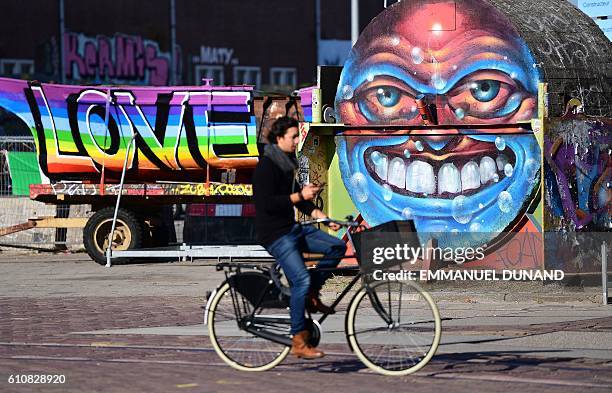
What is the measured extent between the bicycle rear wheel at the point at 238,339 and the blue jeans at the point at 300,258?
234mm

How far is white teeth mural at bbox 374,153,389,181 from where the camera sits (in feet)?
58.2

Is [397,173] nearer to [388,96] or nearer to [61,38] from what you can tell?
[388,96]

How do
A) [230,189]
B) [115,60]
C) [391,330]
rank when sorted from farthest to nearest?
[115,60] → [230,189] → [391,330]

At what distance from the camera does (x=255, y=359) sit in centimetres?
1030

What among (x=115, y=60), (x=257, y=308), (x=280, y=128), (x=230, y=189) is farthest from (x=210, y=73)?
(x=257, y=308)

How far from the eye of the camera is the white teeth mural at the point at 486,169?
17.0m

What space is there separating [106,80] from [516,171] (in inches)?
1595

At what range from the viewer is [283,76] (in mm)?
60750

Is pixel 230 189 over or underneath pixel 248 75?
underneath

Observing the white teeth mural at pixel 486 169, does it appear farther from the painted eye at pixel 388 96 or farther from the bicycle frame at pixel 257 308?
the bicycle frame at pixel 257 308

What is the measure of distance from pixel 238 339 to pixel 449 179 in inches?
291

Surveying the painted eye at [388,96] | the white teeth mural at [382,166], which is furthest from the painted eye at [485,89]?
the white teeth mural at [382,166]

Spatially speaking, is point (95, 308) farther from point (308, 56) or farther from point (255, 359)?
point (308, 56)

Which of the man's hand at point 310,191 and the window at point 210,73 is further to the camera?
the window at point 210,73
